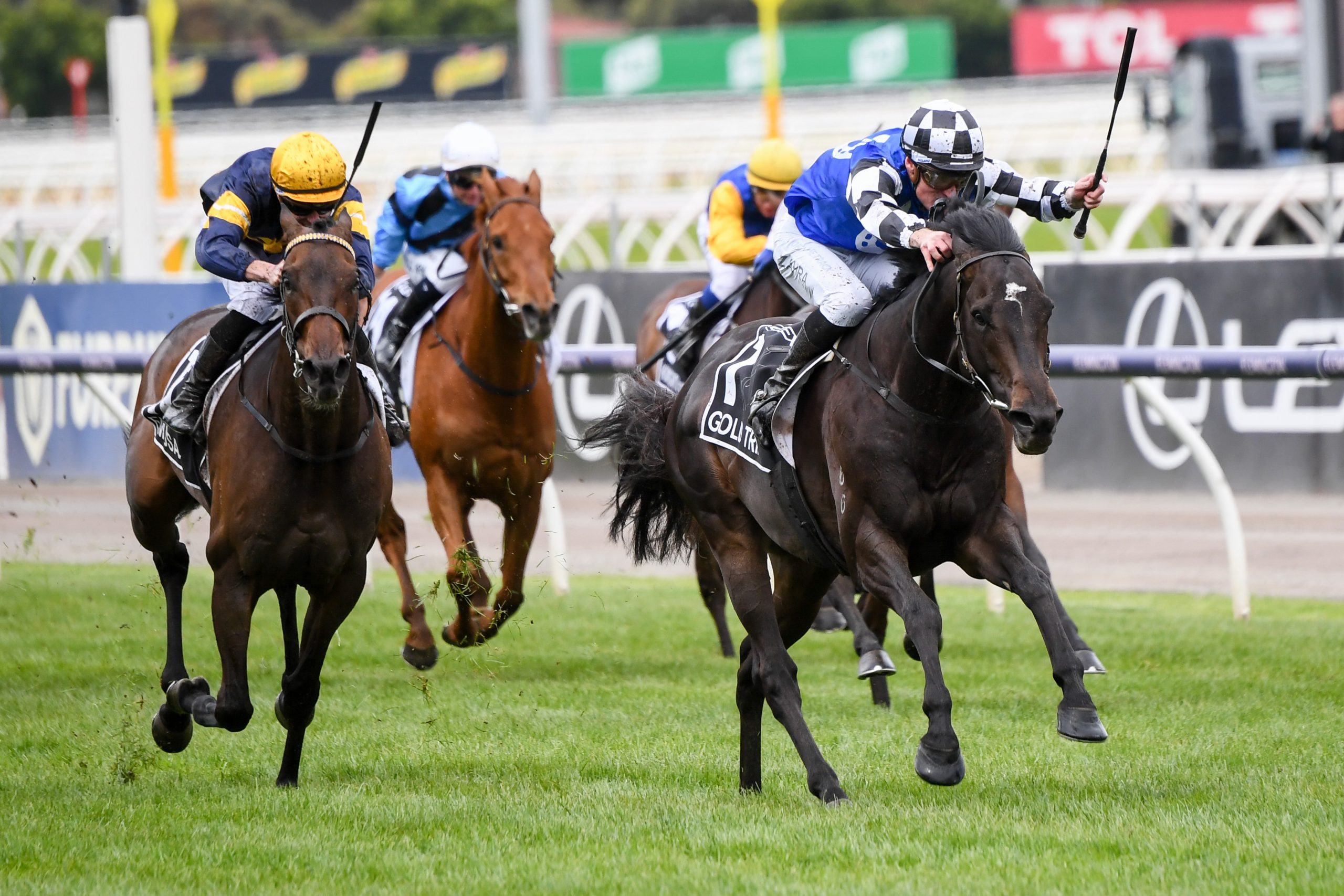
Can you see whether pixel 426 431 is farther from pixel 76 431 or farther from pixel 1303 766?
pixel 76 431

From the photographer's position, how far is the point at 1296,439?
12250mm

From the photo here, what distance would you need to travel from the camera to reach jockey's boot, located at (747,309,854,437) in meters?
5.73

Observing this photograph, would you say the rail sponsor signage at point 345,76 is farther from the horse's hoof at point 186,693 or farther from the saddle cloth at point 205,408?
the horse's hoof at point 186,693

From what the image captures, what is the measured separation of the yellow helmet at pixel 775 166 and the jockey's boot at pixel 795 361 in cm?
292

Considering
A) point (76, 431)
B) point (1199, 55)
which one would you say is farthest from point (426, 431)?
point (1199, 55)

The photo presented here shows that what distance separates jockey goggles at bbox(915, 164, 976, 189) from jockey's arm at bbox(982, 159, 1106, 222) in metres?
0.18

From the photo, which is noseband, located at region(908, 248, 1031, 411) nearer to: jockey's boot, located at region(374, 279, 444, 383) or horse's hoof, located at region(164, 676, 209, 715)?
horse's hoof, located at region(164, 676, 209, 715)

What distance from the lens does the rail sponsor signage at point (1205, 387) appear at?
12.2m

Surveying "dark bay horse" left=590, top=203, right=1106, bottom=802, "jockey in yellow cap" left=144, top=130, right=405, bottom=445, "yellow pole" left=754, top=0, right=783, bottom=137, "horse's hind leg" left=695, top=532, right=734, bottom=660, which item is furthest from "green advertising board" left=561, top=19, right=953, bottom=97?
"dark bay horse" left=590, top=203, right=1106, bottom=802

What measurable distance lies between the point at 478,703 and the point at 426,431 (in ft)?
4.41

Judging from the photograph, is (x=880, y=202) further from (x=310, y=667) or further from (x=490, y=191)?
(x=490, y=191)

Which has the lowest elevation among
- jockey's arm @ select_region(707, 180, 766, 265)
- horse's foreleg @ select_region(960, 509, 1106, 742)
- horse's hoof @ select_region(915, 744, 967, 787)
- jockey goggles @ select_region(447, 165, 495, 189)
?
horse's hoof @ select_region(915, 744, 967, 787)

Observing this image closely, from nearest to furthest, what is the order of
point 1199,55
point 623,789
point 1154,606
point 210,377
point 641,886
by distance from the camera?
1. point 641,886
2. point 623,789
3. point 210,377
4. point 1154,606
5. point 1199,55

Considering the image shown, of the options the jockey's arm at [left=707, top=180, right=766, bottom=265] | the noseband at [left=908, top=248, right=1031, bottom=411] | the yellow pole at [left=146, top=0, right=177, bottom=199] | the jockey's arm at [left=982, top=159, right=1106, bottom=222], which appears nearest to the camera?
the noseband at [left=908, top=248, right=1031, bottom=411]
